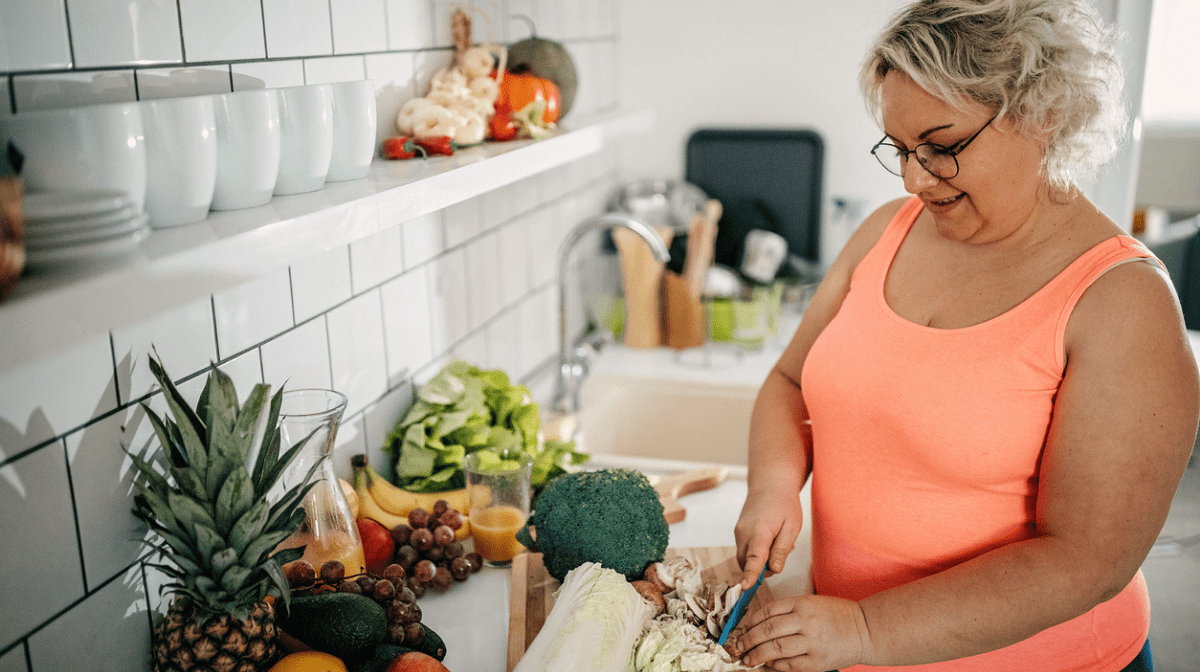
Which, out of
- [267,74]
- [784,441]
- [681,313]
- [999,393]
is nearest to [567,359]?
[681,313]

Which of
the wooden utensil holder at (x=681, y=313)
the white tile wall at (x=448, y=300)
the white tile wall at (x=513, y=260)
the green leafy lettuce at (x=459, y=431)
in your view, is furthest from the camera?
the wooden utensil holder at (x=681, y=313)

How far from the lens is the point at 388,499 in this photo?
4.56ft

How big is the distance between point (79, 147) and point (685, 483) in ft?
3.80

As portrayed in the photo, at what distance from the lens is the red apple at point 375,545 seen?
1.26 m

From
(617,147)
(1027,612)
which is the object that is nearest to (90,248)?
(1027,612)

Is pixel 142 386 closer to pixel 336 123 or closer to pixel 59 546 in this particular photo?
pixel 59 546

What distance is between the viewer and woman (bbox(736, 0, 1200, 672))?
937 mm

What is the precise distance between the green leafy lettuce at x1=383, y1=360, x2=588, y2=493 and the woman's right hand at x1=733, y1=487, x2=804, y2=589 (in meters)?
0.41

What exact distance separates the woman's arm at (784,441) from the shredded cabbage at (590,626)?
0.18m

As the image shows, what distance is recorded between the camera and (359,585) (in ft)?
3.62

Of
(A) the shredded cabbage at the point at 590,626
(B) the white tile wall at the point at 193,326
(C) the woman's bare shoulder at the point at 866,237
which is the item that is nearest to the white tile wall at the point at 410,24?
(B) the white tile wall at the point at 193,326

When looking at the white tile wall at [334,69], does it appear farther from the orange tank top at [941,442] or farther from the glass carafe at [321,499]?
the orange tank top at [941,442]

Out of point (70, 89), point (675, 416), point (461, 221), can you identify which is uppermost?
point (70, 89)

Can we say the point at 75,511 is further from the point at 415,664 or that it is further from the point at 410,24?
the point at 410,24
